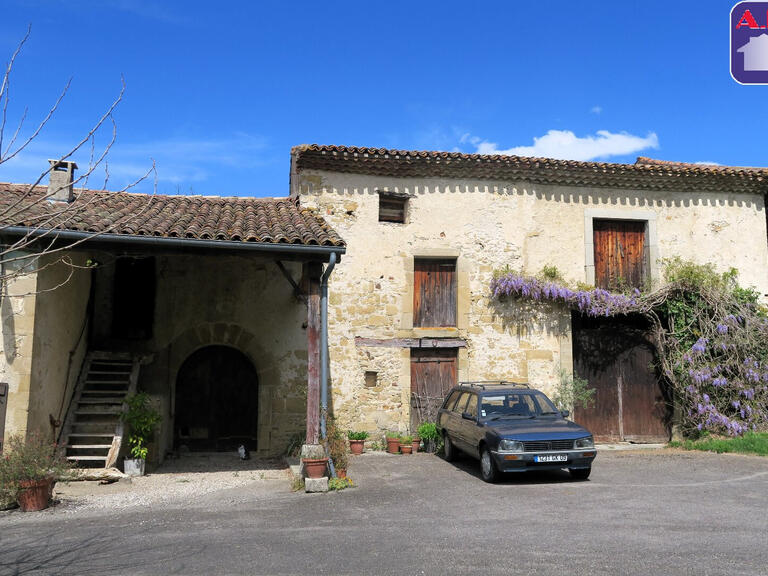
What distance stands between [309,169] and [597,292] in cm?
653

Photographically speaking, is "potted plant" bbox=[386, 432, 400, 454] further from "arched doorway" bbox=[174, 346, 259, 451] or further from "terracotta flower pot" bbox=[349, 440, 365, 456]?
"arched doorway" bbox=[174, 346, 259, 451]

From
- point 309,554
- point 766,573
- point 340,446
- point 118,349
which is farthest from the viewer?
point 118,349

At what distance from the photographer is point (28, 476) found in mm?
7137

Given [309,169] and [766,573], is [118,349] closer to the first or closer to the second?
[309,169]

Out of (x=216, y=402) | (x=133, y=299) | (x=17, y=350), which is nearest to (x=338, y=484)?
(x=216, y=402)

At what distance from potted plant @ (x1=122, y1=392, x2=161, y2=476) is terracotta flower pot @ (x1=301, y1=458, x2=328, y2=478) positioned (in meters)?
3.01

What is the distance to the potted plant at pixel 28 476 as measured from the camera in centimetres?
709

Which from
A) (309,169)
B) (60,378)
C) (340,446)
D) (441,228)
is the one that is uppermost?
(309,169)

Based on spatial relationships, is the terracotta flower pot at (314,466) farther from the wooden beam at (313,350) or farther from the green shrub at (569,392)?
the green shrub at (569,392)

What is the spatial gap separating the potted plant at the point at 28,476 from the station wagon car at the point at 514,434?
5608mm

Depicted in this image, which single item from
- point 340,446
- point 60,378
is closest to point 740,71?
point 340,446

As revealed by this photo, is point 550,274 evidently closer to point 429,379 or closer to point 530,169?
point 530,169

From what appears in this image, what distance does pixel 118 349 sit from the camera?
11.5 meters

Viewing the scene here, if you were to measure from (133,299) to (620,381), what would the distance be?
10296 millimetres
